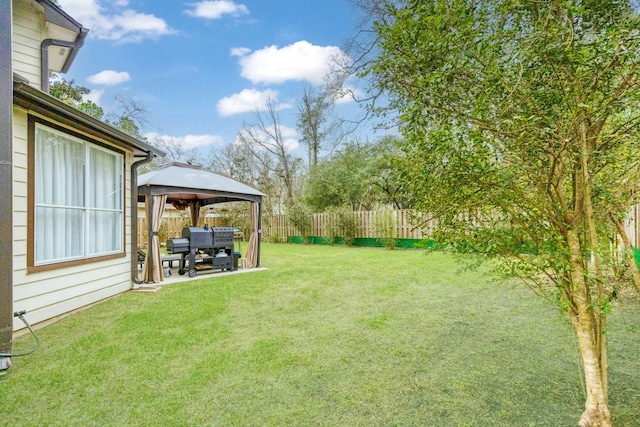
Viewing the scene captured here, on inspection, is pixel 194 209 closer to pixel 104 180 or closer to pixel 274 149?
pixel 104 180

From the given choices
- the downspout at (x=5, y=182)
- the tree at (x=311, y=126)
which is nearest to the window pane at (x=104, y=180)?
the downspout at (x=5, y=182)

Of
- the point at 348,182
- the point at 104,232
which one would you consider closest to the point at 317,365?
the point at 104,232

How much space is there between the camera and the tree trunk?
69.8 inches

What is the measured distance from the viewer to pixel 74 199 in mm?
4508

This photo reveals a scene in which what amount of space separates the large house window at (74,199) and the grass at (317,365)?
2.96ft

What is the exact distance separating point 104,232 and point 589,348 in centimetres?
590

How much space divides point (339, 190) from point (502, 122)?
14.4 metres

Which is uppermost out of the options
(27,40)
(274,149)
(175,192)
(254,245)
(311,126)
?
(311,126)

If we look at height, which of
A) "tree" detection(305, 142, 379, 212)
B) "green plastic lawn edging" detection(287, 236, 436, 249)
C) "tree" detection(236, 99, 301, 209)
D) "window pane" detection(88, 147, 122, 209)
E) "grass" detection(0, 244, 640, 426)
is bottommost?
"grass" detection(0, 244, 640, 426)

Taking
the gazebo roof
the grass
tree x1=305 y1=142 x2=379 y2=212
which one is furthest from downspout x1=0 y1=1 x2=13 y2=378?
tree x1=305 y1=142 x2=379 y2=212

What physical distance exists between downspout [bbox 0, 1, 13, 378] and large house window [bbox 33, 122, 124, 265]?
1.12 meters

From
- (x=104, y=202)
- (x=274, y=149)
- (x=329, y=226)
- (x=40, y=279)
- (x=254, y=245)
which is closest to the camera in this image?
(x=40, y=279)

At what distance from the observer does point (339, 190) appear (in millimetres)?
16016

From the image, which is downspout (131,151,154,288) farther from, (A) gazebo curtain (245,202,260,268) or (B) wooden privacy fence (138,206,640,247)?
(B) wooden privacy fence (138,206,640,247)
